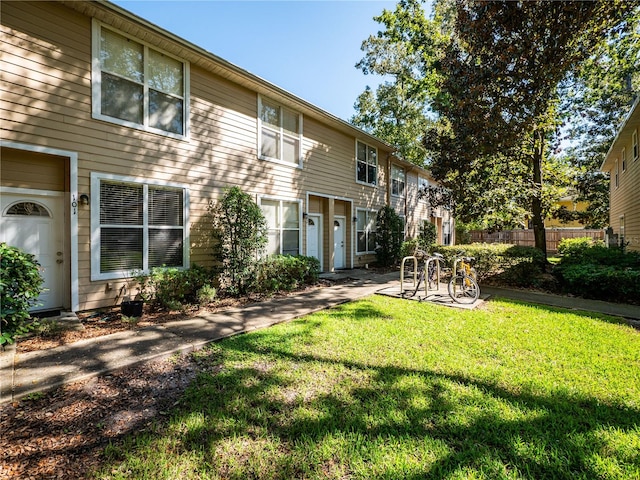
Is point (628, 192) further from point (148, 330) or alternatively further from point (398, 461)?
point (148, 330)

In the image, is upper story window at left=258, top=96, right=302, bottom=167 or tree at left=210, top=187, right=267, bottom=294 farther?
upper story window at left=258, top=96, right=302, bottom=167

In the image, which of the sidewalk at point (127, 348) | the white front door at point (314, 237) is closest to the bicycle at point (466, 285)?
the sidewalk at point (127, 348)

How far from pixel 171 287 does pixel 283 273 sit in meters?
2.97

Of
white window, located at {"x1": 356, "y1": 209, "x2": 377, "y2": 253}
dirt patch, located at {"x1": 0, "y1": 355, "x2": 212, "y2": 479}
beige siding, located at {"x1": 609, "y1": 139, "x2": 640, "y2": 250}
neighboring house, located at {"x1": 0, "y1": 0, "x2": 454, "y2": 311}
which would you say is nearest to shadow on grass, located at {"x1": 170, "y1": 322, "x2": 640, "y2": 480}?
dirt patch, located at {"x1": 0, "y1": 355, "x2": 212, "y2": 479}

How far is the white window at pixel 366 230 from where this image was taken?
13008mm

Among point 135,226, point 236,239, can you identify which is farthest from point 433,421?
point 135,226

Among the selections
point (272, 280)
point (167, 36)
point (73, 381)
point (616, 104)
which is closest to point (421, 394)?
point (73, 381)

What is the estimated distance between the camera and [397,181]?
16.2 m

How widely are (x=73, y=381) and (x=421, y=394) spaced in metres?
Result: 3.67

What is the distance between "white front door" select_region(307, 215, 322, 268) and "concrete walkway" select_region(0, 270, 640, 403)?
319cm

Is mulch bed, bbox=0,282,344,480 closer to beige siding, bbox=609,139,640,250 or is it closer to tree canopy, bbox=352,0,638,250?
tree canopy, bbox=352,0,638,250

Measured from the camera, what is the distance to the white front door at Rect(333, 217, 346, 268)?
39.5 ft

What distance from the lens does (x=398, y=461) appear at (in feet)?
7.06

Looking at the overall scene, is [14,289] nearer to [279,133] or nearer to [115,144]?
[115,144]
